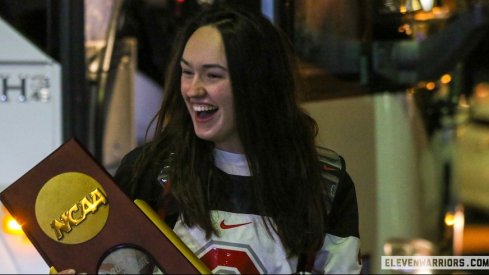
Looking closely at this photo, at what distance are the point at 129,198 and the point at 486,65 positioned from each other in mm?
1715

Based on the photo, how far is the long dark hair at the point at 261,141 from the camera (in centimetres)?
216

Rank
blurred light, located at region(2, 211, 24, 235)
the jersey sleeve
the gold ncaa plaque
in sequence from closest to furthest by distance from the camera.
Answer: the gold ncaa plaque → the jersey sleeve → blurred light, located at region(2, 211, 24, 235)

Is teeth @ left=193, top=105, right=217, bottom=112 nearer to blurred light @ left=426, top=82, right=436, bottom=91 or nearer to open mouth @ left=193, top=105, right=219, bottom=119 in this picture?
open mouth @ left=193, top=105, right=219, bottom=119

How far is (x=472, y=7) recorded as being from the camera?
11.4 ft

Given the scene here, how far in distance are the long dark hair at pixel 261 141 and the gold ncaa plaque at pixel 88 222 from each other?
11 centimetres

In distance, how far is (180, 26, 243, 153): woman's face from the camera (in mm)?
2143

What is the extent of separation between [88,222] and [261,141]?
394 millimetres

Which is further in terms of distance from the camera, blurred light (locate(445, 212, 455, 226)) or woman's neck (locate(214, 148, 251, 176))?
blurred light (locate(445, 212, 455, 226))

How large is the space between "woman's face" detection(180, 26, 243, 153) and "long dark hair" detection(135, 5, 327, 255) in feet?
0.05

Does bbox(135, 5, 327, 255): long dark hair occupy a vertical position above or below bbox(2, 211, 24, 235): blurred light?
above

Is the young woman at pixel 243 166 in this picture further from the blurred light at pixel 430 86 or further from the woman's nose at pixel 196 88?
the blurred light at pixel 430 86

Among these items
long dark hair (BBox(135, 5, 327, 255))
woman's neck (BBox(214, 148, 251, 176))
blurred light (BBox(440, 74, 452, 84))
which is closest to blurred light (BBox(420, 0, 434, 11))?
blurred light (BBox(440, 74, 452, 84))

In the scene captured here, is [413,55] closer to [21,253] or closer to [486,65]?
[486,65]

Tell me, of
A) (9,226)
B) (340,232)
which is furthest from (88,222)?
(9,226)
